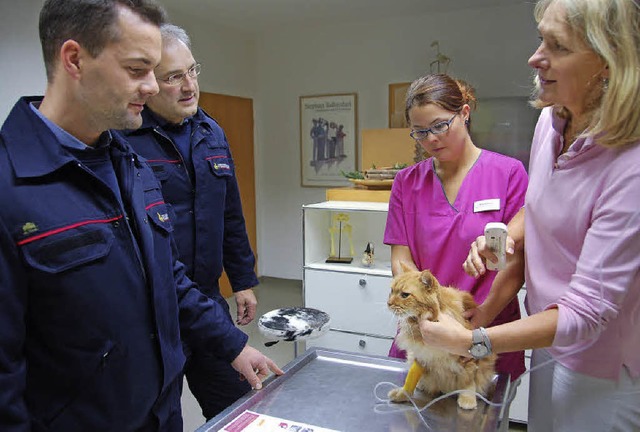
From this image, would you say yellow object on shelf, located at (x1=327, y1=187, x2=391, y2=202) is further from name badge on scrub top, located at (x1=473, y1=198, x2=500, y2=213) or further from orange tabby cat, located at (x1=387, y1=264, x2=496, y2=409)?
orange tabby cat, located at (x1=387, y1=264, x2=496, y2=409)

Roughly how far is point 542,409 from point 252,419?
2.24 ft

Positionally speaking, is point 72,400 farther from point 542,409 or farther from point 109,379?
point 542,409

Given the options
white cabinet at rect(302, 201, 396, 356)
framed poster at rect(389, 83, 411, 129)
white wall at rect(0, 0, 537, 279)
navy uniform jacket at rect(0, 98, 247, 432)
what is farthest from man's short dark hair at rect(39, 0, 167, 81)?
framed poster at rect(389, 83, 411, 129)

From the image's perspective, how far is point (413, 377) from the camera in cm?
115

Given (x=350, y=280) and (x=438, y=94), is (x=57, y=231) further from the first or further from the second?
(x=350, y=280)

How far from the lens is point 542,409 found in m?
1.14

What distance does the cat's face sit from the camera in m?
1.08

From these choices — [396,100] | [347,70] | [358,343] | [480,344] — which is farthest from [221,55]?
[480,344]

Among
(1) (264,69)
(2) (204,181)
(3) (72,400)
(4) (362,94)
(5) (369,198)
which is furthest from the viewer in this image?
(1) (264,69)

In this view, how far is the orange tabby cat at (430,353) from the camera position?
3.59ft

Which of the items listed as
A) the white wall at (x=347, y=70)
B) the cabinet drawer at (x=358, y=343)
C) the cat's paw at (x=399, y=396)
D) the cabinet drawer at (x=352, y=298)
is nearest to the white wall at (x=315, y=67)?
the white wall at (x=347, y=70)

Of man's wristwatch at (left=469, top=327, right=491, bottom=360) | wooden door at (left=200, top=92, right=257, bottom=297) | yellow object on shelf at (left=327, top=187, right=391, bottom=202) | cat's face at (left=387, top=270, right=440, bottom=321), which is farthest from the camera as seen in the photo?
wooden door at (left=200, top=92, right=257, bottom=297)

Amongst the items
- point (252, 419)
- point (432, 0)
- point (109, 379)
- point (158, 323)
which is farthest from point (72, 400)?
point (432, 0)

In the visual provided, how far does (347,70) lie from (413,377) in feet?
14.5
